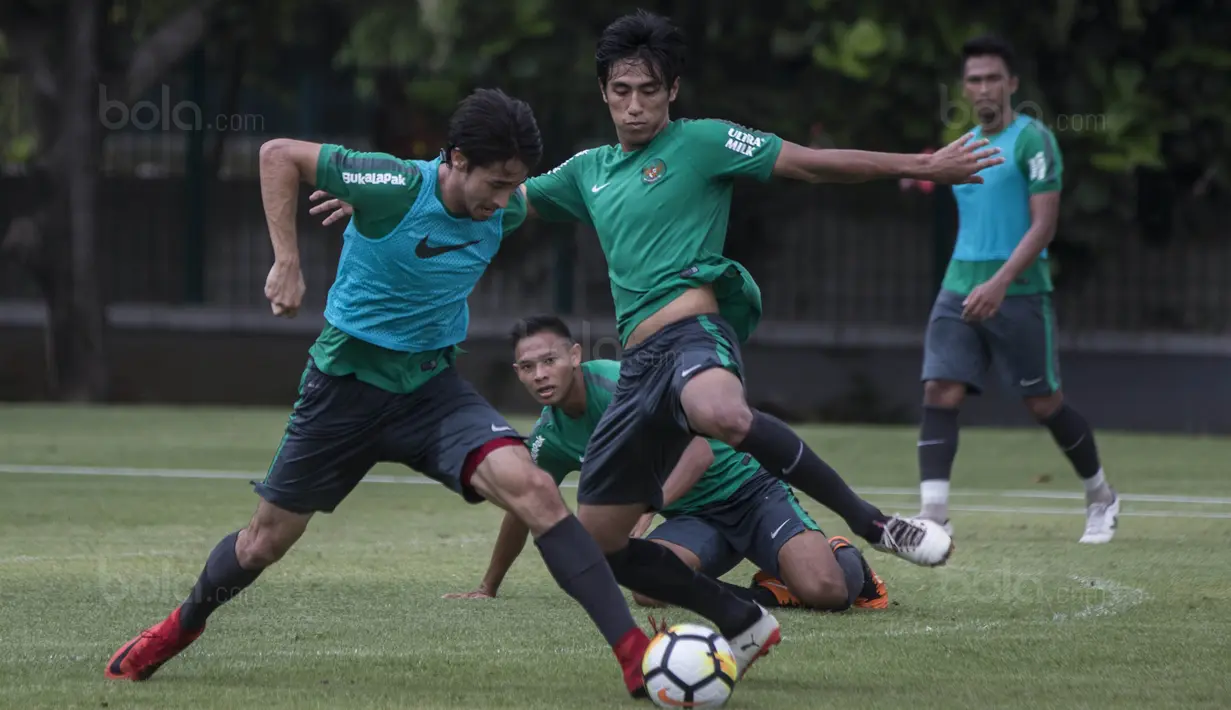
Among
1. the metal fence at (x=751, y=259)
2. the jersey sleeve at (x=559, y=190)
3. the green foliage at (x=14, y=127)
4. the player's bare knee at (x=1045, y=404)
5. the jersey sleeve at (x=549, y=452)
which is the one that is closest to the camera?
the jersey sleeve at (x=559, y=190)

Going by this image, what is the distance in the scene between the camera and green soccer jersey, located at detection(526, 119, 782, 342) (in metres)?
5.75

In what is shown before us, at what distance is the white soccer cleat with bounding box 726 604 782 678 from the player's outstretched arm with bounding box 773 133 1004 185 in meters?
1.31

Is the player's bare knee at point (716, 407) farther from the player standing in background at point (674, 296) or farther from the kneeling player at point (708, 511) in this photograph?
the kneeling player at point (708, 511)

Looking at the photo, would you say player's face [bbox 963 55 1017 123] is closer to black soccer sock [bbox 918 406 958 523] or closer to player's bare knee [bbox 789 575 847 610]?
black soccer sock [bbox 918 406 958 523]

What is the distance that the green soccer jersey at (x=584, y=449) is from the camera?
680 centimetres

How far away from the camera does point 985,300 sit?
8.18 m


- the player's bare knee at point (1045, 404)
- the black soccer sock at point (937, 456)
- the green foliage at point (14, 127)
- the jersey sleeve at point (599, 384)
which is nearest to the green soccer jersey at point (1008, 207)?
the player's bare knee at point (1045, 404)

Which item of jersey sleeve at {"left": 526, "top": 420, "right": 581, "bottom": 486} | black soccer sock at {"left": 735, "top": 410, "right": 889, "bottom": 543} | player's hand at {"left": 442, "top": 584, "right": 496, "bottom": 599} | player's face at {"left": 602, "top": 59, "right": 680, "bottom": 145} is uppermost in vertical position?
player's face at {"left": 602, "top": 59, "right": 680, "bottom": 145}

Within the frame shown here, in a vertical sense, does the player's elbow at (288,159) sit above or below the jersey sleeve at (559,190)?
above

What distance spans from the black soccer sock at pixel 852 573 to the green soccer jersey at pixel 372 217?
184 centimetres

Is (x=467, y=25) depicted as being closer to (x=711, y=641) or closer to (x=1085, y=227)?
(x=1085, y=227)

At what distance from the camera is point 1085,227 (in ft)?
52.7

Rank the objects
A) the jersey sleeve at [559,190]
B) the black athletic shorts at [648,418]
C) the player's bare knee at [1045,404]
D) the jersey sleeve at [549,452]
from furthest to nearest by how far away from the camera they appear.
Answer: the player's bare knee at [1045,404] < the jersey sleeve at [549,452] < the jersey sleeve at [559,190] < the black athletic shorts at [648,418]

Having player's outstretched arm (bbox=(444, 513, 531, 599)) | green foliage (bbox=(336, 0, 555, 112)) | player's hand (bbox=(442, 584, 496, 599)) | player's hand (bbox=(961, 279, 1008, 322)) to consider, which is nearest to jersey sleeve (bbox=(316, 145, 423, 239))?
player's outstretched arm (bbox=(444, 513, 531, 599))
